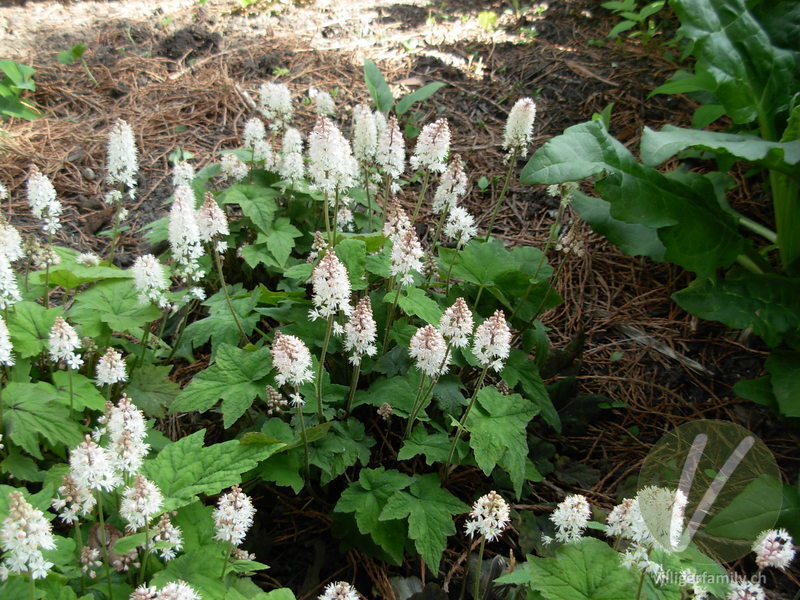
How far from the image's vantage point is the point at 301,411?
2383mm

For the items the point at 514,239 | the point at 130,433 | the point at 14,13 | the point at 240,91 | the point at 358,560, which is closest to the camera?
the point at 130,433

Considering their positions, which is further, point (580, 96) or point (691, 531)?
point (580, 96)

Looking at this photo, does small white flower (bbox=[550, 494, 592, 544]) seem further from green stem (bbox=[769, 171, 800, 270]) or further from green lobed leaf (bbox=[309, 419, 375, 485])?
green stem (bbox=[769, 171, 800, 270])

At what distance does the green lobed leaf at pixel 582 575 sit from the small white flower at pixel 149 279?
6.11 feet

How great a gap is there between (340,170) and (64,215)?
2.73m

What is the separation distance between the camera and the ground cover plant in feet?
6.19

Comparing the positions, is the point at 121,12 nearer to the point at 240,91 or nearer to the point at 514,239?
the point at 240,91

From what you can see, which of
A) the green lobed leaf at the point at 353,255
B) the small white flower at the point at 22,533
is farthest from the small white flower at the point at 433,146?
the small white flower at the point at 22,533

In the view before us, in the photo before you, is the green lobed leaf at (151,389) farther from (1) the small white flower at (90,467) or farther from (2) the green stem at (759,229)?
(2) the green stem at (759,229)

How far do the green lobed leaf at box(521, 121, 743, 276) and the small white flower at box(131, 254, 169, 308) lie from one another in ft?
6.39

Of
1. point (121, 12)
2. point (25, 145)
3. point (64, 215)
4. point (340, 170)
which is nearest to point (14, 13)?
point (121, 12)

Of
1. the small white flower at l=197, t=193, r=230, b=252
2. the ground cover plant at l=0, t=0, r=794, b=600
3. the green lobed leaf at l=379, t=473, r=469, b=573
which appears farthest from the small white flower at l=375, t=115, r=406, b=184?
the green lobed leaf at l=379, t=473, r=469, b=573

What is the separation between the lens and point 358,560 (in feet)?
8.25

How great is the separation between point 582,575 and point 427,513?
619mm
